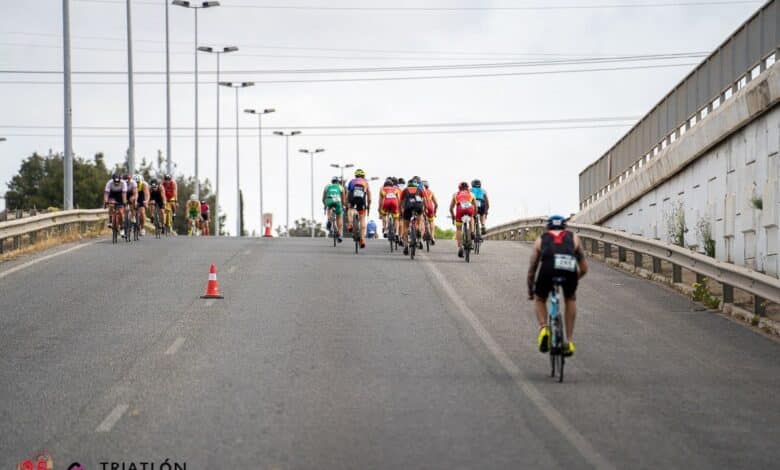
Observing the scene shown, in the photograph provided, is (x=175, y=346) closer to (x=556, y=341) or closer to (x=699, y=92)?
(x=556, y=341)

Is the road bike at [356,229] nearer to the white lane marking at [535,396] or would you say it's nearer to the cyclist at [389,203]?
the cyclist at [389,203]

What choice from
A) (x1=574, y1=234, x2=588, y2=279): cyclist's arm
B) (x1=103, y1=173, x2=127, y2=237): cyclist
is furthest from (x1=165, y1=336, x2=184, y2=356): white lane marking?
(x1=103, y1=173, x2=127, y2=237): cyclist

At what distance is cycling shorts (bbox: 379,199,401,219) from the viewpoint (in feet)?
107

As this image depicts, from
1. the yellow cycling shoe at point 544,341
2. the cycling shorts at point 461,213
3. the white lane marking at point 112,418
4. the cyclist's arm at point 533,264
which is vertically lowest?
the white lane marking at point 112,418

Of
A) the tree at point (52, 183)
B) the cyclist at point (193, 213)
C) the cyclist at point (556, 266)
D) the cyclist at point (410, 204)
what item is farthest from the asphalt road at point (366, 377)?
the tree at point (52, 183)

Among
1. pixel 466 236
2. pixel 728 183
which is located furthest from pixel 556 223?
pixel 466 236

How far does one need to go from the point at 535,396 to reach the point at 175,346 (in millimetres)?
5116

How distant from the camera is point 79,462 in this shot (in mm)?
10281

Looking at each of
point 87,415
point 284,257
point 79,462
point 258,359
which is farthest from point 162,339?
point 284,257

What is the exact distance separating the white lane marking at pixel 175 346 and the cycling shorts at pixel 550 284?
413cm

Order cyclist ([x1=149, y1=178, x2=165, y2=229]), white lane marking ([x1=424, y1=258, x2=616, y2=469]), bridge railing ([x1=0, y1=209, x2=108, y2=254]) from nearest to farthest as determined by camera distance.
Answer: white lane marking ([x1=424, y1=258, x2=616, y2=469]) < bridge railing ([x1=0, y1=209, x2=108, y2=254]) < cyclist ([x1=149, y1=178, x2=165, y2=229])

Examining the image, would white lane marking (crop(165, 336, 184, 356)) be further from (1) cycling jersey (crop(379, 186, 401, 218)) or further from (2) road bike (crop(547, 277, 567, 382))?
(1) cycling jersey (crop(379, 186, 401, 218))

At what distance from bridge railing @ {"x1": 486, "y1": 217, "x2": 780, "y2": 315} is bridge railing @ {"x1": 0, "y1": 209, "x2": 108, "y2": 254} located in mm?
11702

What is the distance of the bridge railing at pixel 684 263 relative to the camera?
18.9 m
